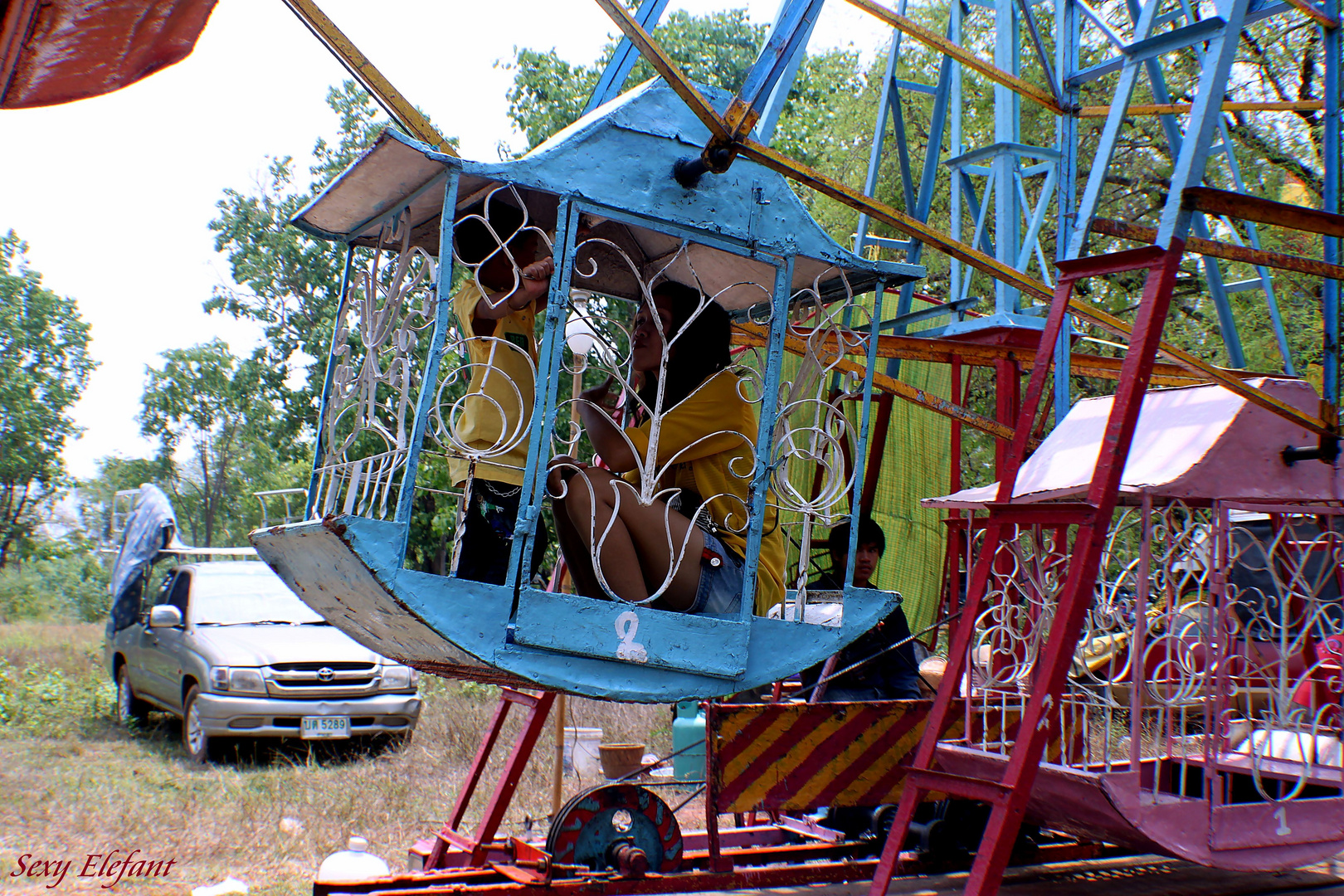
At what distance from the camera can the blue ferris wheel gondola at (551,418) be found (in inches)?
116

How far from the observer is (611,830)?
402 cm

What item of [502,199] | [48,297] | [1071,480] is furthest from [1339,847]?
[48,297]

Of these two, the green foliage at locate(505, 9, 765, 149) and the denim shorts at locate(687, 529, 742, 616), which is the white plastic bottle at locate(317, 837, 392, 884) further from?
the green foliage at locate(505, 9, 765, 149)

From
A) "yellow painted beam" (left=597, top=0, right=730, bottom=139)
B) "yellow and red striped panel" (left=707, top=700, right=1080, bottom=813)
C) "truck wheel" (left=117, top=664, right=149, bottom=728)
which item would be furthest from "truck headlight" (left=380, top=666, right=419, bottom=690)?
"yellow painted beam" (left=597, top=0, right=730, bottom=139)

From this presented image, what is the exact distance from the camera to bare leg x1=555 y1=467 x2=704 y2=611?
11.2ft

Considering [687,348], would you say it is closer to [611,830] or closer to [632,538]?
[632,538]

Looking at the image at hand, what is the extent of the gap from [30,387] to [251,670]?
2601 cm

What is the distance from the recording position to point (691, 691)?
3277mm

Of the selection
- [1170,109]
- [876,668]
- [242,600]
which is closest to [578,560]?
[876,668]

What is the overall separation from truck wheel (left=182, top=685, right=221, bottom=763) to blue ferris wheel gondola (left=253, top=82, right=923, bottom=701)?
533 cm

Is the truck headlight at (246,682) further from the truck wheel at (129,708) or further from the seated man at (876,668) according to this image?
the seated man at (876,668)

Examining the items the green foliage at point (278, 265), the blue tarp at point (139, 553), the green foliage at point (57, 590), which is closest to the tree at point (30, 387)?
the green foliage at point (57, 590)

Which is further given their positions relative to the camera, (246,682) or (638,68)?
(638,68)

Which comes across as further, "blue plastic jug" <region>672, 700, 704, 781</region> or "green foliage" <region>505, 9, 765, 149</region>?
"green foliage" <region>505, 9, 765, 149</region>
